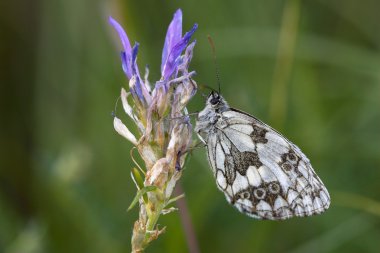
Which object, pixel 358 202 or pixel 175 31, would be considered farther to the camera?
pixel 358 202

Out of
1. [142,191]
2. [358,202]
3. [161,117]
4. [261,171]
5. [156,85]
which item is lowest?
[358,202]

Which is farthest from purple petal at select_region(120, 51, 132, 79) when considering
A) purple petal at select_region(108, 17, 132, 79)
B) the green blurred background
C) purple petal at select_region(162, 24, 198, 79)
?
the green blurred background

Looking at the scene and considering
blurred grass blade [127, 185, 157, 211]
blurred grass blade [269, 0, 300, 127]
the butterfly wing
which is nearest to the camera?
blurred grass blade [127, 185, 157, 211]

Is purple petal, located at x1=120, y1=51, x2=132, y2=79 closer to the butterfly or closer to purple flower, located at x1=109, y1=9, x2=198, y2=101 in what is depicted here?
purple flower, located at x1=109, y1=9, x2=198, y2=101

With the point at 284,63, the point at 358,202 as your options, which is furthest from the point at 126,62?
the point at 284,63

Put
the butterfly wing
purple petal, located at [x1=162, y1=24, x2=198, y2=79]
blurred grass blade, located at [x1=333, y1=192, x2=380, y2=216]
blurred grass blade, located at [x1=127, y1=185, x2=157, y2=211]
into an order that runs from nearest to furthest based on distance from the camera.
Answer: blurred grass blade, located at [x1=127, y1=185, x2=157, y2=211]
purple petal, located at [x1=162, y1=24, x2=198, y2=79]
the butterfly wing
blurred grass blade, located at [x1=333, y1=192, x2=380, y2=216]

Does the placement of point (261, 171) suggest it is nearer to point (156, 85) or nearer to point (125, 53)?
point (156, 85)

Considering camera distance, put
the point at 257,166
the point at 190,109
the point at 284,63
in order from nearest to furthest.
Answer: the point at 257,166, the point at 284,63, the point at 190,109
